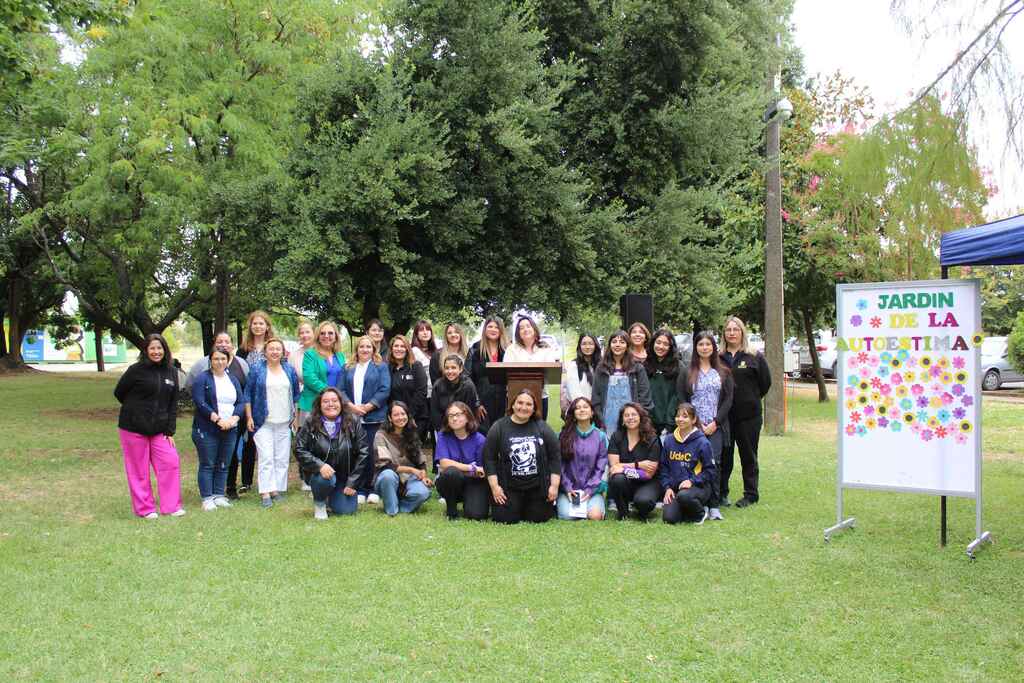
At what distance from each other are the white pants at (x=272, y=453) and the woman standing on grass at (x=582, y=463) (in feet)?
8.45

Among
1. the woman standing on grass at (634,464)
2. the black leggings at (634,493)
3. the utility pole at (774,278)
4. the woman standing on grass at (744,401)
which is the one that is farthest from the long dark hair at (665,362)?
the utility pole at (774,278)

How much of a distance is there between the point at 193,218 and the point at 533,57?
5379mm

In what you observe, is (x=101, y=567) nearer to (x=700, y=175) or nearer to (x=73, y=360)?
(x=700, y=175)

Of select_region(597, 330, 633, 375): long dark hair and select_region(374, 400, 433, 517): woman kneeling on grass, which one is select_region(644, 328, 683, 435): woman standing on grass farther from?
select_region(374, 400, 433, 517): woman kneeling on grass

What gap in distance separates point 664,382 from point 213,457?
4.20 meters

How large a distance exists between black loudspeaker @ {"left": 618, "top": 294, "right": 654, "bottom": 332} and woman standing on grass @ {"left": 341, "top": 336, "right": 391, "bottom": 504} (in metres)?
3.18

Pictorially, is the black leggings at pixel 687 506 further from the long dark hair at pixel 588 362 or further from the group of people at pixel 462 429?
the long dark hair at pixel 588 362

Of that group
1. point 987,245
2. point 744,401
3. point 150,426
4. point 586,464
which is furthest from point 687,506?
point 150,426

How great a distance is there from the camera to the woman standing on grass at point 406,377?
8812mm

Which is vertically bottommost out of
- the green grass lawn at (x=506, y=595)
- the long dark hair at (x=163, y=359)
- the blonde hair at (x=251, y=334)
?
the green grass lawn at (x=506, y=595)

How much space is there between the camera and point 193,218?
12.5 metres

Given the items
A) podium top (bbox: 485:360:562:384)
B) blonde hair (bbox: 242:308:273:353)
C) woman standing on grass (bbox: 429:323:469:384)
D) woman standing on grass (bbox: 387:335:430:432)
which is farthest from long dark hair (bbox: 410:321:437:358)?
blonde hair (bbox: 242:308:273:353)

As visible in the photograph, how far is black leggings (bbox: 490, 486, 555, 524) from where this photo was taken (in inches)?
286

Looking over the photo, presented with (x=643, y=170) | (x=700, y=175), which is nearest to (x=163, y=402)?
(x=643, y=170)
